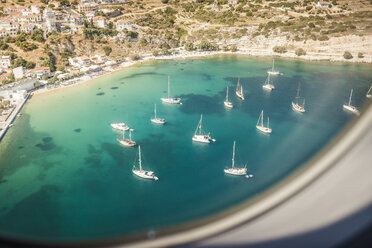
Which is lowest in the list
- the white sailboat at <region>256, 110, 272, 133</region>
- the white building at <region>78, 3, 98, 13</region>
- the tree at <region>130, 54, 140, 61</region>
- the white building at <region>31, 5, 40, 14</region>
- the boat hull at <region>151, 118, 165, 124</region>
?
the boat hull at <region>151, 118, 165, 124</region>

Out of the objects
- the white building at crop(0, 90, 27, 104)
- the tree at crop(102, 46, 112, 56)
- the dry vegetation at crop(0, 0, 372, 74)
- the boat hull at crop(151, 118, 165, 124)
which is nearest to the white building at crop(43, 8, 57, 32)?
the dry vegetation at crop(0, 0, 372, 74)

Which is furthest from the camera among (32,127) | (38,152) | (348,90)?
(348,90)

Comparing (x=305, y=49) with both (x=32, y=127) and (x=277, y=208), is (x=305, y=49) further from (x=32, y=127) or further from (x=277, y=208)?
(x=277, y=208)

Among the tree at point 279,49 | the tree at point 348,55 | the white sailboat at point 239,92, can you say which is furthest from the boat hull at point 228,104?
the tree at point 279,49

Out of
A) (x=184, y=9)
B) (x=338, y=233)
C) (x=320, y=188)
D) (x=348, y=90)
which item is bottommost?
(x=348, y=90)

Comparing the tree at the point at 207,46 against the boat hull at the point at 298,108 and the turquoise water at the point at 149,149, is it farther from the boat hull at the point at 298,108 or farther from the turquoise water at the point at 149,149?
the boat hull at the point at 298,108

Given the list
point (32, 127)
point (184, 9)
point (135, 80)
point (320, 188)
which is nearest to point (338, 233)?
point (320, 188)

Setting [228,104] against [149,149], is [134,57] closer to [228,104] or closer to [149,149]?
[228,104]

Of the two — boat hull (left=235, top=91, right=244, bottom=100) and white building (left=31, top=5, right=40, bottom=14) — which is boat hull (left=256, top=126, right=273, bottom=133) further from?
white building (left=31, top=5, right=40, bottom=14)
